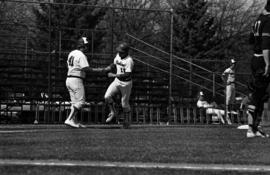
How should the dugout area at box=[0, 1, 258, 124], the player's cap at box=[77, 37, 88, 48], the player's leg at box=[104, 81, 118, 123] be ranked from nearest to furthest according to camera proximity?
1. the player's cap at box=[77, 37, 88, 48]
2. the player's leg at box=[104, 81, 118, 123]
3. the dugout area at box=[0, 1, 258, 124]

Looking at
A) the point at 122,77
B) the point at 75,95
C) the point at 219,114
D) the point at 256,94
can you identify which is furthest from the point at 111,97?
the point at 219,114

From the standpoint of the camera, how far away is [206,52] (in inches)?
1908

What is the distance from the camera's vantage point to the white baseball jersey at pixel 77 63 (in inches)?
570

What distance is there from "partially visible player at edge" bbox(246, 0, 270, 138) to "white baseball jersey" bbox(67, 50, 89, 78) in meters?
4.81

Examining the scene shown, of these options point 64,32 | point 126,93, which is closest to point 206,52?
point 64,32

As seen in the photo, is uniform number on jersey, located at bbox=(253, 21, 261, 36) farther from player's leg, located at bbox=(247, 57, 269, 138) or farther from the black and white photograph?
player's leg, located at bbox=(247, 57, 269, 138)

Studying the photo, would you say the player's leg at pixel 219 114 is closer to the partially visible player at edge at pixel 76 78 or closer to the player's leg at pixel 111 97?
the player's leg at pixel 111 97

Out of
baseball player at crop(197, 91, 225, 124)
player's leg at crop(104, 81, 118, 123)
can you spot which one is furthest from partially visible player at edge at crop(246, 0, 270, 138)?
baseball player at crop(197, 91, 225, 124)

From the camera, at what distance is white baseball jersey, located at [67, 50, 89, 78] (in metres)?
14.5

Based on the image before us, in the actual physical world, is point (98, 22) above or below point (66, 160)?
above

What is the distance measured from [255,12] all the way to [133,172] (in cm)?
5358

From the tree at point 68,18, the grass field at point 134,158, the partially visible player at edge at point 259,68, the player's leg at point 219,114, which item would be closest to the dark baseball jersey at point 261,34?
the partially visible player at edge at point 259,68

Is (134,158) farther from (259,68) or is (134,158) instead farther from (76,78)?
(76,78)

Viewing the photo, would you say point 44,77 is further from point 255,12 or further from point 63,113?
point 255,12
